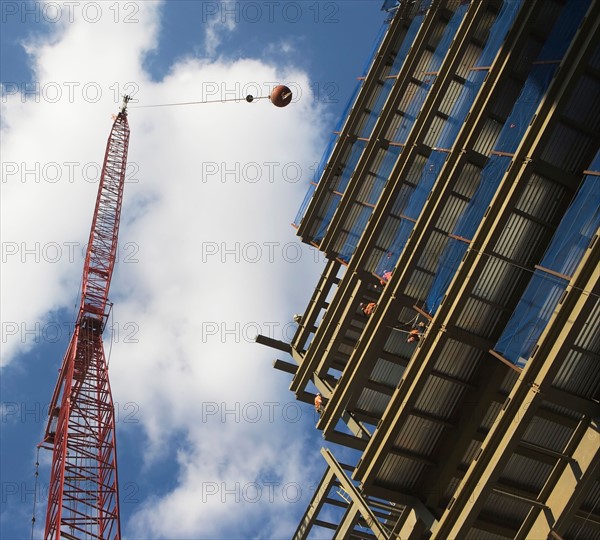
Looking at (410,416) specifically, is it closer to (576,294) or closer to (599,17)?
(576,294)

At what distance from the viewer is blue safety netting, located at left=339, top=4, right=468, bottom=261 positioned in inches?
1134

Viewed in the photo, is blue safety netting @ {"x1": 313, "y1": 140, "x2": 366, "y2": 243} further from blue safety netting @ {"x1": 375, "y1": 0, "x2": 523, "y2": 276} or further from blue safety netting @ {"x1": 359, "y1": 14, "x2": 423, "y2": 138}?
blue safety netting @ {"x1": 375, "y1": 0, "x2": 523, "y2": 276}

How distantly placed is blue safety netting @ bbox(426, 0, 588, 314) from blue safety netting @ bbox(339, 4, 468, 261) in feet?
24.6

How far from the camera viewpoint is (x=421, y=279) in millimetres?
23578

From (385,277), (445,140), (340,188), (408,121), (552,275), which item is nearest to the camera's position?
(552,275)

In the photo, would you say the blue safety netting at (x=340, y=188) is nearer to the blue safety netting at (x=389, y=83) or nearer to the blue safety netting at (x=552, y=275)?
the blue safety netting at (x=389, y=83)

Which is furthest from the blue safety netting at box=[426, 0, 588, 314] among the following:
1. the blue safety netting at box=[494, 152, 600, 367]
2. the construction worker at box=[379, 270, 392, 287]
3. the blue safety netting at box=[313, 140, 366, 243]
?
the blue safety netting at box=[313, 140, 366, 243]

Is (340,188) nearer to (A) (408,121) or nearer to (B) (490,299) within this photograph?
(A) (408,121)

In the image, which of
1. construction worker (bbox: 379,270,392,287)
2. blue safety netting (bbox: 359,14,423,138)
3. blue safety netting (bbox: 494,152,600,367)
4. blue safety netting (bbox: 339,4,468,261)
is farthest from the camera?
blue safety netting (bbox: 359,14,423,138)

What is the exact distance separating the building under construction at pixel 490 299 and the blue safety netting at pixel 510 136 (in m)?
0.06

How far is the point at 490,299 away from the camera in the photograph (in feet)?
67.7

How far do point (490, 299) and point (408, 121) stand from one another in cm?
1277

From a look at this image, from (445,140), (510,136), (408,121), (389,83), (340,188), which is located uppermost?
(389,83)

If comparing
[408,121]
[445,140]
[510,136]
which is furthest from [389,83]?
[510,136]
